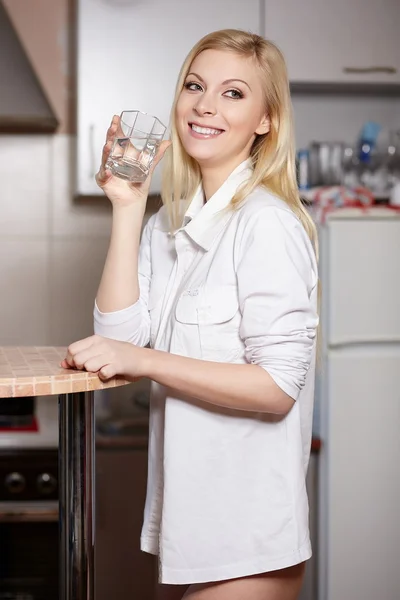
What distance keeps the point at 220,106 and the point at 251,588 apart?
2.30 feet

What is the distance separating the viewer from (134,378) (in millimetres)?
1153

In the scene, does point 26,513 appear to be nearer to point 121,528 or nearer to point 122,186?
point 121,528

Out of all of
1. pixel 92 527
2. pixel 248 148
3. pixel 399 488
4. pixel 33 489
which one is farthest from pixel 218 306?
pixel 399 488

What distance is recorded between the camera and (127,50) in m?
2.70

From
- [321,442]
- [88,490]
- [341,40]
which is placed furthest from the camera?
[341,40]

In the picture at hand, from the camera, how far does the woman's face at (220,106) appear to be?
1.27m

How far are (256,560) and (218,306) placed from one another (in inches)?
14.2

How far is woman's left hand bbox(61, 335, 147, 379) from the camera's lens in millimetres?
1101

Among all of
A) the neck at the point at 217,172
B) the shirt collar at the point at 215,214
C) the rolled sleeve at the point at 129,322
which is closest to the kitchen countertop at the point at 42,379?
the rolled sleeve at the point at 129,322

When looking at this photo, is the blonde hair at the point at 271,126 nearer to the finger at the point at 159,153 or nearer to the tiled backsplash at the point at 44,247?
the finger at the point at 159,153

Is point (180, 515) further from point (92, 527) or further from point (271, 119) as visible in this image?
point (271, 119)

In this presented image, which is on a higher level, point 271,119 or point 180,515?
point 271,119

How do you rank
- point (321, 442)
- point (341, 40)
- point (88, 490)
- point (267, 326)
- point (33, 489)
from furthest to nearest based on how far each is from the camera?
point (341, 40) < point (321, 442) < point (33, 489) < point (88, 490) < point (267, 326)

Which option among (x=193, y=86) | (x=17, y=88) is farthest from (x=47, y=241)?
(x=193, y=86)
